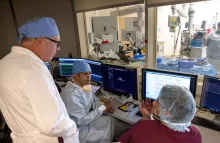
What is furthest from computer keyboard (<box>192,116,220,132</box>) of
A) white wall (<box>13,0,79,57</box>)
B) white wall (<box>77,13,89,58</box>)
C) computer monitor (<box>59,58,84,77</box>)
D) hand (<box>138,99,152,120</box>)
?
white wall (<box>13,0,79,57</box>)

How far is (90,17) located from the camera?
10.3 feet

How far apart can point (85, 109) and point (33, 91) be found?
878 millimetres

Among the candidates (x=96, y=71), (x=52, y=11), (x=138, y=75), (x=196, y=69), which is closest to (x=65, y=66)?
(x=96, y=71)

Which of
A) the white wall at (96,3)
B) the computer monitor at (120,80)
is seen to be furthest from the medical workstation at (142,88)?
the white wall at (96,3)

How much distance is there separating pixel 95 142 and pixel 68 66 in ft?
4.70

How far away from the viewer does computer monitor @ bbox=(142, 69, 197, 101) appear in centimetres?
148

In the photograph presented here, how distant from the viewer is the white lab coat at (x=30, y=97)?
0.94 metres

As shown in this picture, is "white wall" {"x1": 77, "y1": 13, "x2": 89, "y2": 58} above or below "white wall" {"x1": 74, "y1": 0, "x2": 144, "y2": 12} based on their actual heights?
below

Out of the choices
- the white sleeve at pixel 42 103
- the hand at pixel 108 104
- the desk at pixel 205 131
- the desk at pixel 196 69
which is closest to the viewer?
the white sleeve at pixel 42 103

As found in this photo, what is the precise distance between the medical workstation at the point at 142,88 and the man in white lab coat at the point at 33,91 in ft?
2.72

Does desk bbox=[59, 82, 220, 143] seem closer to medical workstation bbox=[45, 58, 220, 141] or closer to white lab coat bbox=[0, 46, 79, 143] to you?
medical workstation bbox=[45, 58, 220, 141]

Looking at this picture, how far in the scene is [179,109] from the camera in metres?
0.99

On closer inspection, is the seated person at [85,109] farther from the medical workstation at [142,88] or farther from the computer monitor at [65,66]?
the computer monitor at [65,66]

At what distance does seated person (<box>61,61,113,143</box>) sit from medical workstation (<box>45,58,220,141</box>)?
17 centimetres
